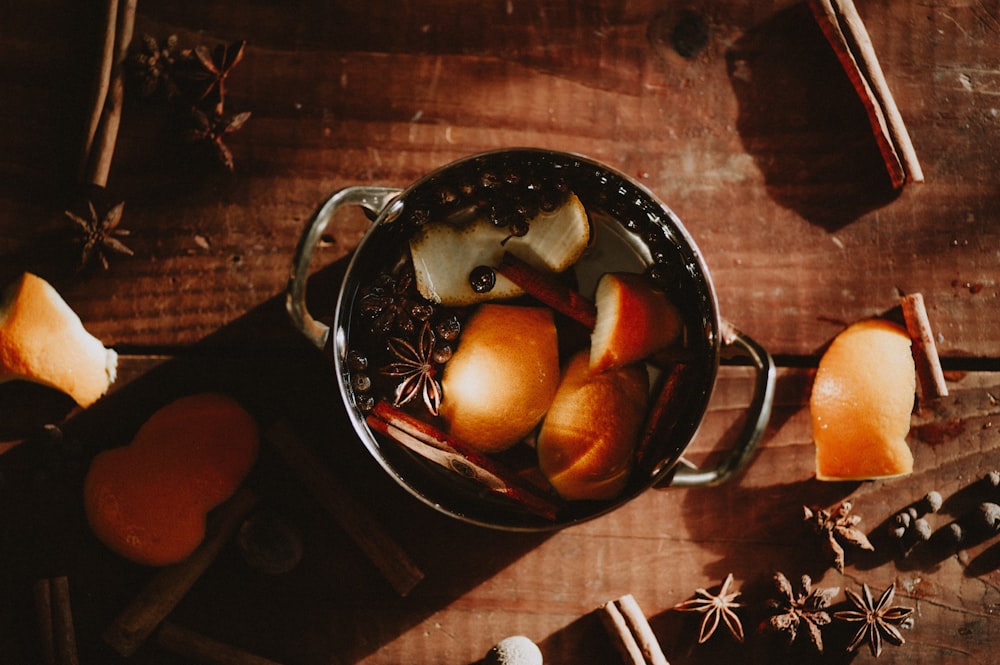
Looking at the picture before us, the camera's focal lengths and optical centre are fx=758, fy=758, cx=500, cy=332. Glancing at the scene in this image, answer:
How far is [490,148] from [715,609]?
655 mm

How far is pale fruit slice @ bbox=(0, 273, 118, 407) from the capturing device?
890mm

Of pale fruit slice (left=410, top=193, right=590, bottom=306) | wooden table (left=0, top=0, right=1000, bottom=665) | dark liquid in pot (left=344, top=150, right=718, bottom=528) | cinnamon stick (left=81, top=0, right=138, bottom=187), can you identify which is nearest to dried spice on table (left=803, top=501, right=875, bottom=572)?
wooden table (left=0, top=0, right=1000, bottom=665)

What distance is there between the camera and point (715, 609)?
96 centimetres

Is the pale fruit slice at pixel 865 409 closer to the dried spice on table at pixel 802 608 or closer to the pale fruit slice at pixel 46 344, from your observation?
the dried spice on table at pixel 802 608

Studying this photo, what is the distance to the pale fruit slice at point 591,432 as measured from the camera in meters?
0.87

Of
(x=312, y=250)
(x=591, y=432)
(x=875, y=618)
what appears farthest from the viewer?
(x=875, y=618)

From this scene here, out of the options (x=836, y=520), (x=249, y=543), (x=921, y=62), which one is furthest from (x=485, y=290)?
(x=921, y=62)

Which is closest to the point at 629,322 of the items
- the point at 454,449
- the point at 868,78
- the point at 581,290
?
the point at 581,290

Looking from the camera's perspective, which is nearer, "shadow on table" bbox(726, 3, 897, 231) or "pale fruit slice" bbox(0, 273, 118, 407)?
"pale fruit slice" bbox(0, 273, 118, 407)

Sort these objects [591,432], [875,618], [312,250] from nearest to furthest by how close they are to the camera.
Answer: [312,250] → [591,432] → [875,618]

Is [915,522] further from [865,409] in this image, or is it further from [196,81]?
[196,81]

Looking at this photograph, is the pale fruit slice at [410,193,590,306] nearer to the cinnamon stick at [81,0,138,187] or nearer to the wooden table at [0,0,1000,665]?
the wooden table at [0,0,1000,665]

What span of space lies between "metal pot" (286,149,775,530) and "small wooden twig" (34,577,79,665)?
434 mm

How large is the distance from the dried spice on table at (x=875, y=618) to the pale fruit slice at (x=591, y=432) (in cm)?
36
